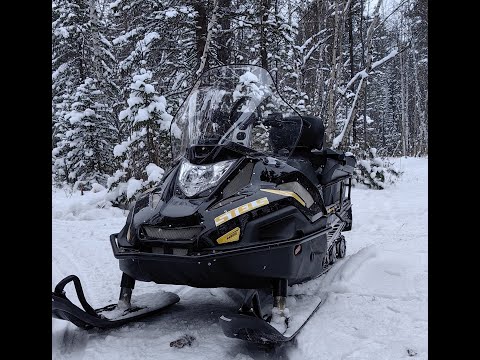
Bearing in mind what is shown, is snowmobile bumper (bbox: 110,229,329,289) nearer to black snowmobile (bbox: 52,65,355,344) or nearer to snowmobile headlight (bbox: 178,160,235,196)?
black snowmobile (bbox: 52,65,355,344)

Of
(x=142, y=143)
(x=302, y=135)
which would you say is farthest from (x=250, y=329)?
(x=142, y=143)

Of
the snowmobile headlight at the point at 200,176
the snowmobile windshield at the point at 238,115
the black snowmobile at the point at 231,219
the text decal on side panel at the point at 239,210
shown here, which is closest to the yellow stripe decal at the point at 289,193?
the black snowmobile at the point at 231,219

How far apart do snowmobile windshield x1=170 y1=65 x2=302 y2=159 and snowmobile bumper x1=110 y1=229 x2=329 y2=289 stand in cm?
98

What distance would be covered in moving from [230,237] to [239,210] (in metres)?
0.19

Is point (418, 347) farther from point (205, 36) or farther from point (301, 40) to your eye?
point (301, 40)

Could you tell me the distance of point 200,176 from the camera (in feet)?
10.6

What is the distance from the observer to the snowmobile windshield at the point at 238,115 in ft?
12.1

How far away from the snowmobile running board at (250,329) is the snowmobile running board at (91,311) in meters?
0.88

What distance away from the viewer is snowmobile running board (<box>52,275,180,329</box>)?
2.84 metres

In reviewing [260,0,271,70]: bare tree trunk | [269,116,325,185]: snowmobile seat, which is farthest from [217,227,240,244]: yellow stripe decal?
[260,0,271,70]: bare tree trunk

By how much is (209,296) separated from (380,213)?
457 cm

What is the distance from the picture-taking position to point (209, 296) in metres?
3.86

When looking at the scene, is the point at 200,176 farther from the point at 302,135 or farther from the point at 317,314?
the point at 302,135

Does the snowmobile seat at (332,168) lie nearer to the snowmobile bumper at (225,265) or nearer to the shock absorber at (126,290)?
the snowmobile bumper at (225,265)
